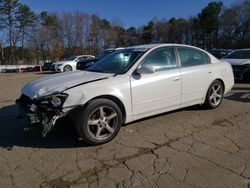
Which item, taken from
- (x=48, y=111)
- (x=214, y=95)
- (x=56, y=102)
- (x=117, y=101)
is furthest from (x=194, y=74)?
(x=48, y=111)

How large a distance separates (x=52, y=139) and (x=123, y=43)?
59649 millimetres

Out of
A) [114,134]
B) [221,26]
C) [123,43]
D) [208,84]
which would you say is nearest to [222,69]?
[208,84]

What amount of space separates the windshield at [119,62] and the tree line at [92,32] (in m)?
48.8

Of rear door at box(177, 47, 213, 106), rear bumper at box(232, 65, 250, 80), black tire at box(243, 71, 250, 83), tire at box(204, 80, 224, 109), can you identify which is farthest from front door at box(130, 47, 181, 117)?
black tire at box(243, 71, 250, 83)

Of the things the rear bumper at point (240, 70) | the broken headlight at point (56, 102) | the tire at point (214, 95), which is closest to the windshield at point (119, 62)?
the broken headlight at point (56, 102)

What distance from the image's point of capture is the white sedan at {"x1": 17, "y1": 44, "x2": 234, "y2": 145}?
3.61 m

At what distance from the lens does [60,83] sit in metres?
3.93

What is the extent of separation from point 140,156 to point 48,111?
1.44 metres

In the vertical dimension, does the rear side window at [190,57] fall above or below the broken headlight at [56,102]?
above

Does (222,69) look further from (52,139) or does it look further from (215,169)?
(52,139)

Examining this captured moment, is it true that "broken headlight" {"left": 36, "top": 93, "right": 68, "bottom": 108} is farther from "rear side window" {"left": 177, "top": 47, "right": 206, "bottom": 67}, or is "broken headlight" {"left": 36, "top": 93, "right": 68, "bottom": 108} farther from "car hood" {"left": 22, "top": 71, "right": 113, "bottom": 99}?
"rear side window" {"left": 177, "top": 47, "right": 206, "bottom": 67}

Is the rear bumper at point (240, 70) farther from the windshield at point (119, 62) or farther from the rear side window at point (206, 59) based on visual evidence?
the windshield at point (119, 62)

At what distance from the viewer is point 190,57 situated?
17.0ft

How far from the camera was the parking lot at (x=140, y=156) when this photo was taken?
2.88 m
